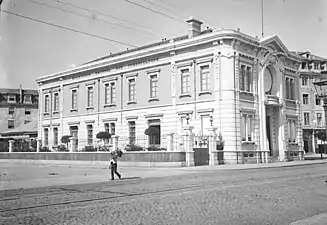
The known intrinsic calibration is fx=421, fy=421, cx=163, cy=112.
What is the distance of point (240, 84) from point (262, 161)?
274 inches

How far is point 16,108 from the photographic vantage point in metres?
77.0

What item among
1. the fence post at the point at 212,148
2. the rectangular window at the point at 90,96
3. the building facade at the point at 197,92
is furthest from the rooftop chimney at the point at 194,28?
the rectangular window at the point at 90,96

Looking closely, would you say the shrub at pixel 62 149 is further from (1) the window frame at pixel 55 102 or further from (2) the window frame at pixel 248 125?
(2) the window frame at pixel 248 125

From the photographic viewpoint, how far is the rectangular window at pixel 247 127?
34.4m

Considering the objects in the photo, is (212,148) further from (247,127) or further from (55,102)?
(55,102)

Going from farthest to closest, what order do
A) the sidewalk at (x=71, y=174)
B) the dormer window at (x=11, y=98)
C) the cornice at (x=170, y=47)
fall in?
the dormer window at (x=11, y=98), the cornice at (x=170, y=47), the sidewalk at (x=71, y=174)

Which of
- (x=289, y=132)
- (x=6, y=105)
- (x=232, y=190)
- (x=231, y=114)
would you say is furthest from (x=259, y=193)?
(x=6, y=105)

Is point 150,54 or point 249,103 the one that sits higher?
point 150,54

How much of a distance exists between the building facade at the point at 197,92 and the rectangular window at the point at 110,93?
0.10 metres

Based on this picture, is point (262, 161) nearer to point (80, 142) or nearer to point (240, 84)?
point (240, 84)

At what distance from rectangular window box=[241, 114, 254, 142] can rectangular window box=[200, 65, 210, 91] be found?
388 cm

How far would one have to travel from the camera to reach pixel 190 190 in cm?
1339

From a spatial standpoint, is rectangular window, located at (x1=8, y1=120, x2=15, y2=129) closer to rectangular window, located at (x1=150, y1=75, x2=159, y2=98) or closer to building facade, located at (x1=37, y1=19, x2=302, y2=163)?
building facade, located at (x1=37, y1=19, x2=302, y2=163)

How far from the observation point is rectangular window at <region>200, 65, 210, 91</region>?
35.0 metres
